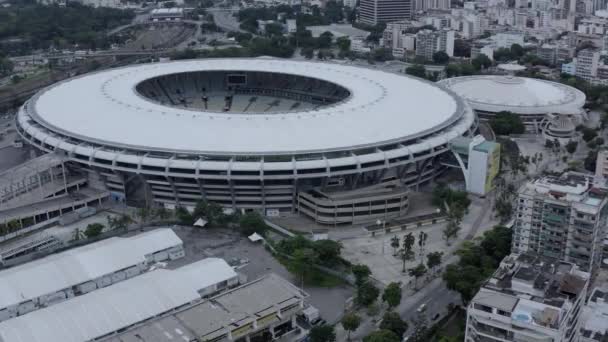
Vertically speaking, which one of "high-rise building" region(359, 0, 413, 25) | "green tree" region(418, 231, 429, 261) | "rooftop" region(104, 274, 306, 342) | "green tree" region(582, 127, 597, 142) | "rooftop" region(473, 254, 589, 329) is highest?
"high-rise building" region(359, 0, 413, 25)

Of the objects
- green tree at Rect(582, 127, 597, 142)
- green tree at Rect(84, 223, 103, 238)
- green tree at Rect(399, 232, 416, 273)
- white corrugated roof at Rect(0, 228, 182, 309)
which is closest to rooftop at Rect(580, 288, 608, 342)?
green tree at Rect(399, 232, 416, 273)

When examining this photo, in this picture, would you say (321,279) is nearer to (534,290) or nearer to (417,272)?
(417,272)

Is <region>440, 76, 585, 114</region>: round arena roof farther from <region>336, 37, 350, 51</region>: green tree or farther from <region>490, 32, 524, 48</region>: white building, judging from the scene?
<region>336, 37, 350, 51</region>: green tree

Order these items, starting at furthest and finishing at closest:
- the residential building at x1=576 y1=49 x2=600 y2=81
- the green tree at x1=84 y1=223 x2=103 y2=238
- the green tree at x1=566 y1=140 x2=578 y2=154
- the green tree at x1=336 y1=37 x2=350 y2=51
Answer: the green tree at x1=336 y1=37 x2=350 y2=51, the residential building at x1=576 y1=49 x2=600 y2=81, the green tree at x1=566 y1=140 x2=578 y2=154, the green tree at x1=84 y1=223 x2=103 y2=238

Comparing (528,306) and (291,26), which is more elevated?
(291,26)

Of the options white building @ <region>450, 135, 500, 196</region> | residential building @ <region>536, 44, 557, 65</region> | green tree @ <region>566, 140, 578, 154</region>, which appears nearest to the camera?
white building @ <region>450, 135, 500, 196</region>

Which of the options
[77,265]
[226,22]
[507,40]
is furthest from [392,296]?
[226,22]

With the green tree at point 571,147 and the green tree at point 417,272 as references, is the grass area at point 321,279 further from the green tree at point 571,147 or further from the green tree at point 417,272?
the green tree at point 571,147
